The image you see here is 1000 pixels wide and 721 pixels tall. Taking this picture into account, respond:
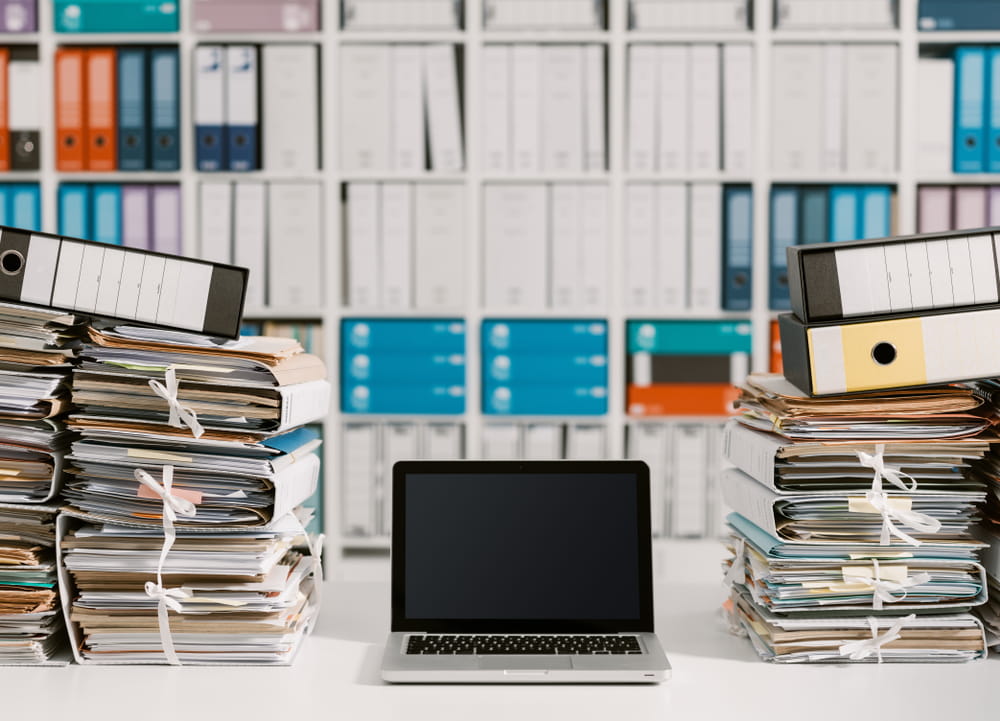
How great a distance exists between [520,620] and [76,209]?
216 centimetres

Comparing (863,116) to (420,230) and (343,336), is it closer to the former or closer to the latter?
(420,230)

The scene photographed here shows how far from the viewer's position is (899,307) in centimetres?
98

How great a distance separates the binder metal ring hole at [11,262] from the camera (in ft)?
3.29

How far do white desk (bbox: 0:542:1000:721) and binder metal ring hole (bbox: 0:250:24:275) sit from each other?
426mm

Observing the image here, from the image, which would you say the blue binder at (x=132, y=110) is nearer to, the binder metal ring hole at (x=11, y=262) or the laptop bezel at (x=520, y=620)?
the binder metal ring hole at (x=11, y=262)

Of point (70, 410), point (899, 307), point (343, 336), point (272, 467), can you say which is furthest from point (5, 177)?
point (899, 307)

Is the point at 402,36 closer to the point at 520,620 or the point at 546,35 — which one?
the point at 546,35

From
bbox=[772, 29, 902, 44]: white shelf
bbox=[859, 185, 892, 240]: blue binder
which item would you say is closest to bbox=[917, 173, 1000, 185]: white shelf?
bbox=[859, 185, 892, 240]: blue binder

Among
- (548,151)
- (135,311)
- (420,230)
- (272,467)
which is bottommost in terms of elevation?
(272,467)

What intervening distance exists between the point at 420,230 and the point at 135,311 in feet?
5.45

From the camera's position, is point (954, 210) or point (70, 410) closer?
point (70, 410)

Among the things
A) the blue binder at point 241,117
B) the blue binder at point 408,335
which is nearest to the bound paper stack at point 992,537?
the blue binder at point 408,335

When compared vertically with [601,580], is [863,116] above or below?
above

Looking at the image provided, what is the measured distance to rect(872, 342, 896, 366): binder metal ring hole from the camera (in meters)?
0.98
